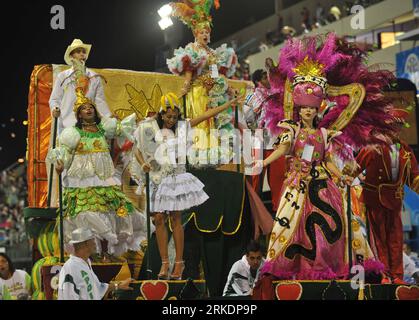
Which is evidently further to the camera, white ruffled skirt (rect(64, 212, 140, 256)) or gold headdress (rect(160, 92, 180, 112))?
white ruffled skirt (rect(64, 212, 140, 256))

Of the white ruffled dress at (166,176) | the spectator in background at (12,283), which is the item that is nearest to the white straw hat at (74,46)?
the white ruffled dress at (166,176)

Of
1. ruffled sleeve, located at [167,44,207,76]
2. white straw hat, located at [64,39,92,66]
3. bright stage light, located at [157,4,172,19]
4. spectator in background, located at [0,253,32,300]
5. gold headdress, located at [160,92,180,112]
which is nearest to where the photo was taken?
gold headdress, located at [160,92,180,112]

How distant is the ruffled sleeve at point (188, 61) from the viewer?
1035 centimetres

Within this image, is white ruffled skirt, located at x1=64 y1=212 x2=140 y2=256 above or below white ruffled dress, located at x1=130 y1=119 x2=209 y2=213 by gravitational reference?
below

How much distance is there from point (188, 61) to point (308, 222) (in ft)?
8.12

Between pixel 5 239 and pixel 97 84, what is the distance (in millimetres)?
16414

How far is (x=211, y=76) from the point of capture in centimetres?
1047

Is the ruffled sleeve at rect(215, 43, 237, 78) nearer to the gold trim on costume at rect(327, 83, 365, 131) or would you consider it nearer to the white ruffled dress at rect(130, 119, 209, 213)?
the white ruffled dress at rect(130, 119, 209, 213)

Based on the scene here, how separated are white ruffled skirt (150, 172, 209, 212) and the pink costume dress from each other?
100cm

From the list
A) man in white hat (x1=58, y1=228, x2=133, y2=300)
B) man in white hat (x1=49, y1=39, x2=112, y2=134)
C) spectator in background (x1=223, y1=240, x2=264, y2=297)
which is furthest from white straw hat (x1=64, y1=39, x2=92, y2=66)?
man in white hat (x1=58, y1=228, x2=133, y2=300)

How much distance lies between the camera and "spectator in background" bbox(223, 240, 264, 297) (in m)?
9.38

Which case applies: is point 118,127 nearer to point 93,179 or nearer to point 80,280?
point 93,179

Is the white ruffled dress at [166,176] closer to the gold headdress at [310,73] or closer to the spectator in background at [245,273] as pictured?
the spectator in background at [245,273]
